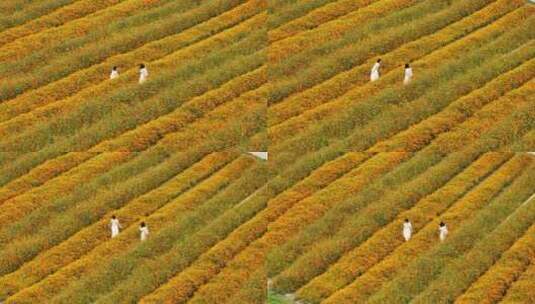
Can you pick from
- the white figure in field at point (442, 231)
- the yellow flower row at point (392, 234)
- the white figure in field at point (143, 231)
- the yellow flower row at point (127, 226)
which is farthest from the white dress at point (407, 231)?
the white figure in field at point (143, 231)

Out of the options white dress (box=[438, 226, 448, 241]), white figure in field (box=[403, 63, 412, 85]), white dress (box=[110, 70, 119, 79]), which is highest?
white dress (box=[110, 70, 119, 79])

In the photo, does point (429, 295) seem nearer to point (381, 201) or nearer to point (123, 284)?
point (381, 201)

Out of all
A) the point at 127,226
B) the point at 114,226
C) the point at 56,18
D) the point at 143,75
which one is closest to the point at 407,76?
the point at 143,75

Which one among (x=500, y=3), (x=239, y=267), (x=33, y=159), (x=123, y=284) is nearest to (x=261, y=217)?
(x=239, y=267)

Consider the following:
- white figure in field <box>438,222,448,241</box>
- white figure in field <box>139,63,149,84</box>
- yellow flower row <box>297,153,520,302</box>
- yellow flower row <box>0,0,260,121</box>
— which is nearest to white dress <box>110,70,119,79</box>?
yellow flower row <box>0,0,260,121</box>

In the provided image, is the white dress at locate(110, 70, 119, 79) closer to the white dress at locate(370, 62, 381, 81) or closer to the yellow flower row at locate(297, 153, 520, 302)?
the white dress at locate(370, 62, 381, 81)

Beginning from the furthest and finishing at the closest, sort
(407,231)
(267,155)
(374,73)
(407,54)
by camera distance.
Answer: (407,54) < (374,73) < (267,155) < (407,231)

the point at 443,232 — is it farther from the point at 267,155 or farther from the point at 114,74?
the point at 114,74

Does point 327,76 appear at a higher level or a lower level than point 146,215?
higher
